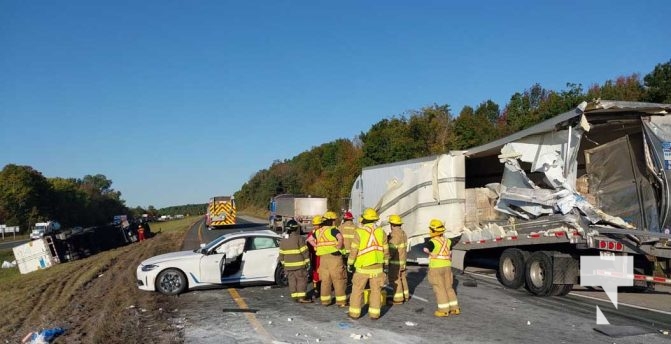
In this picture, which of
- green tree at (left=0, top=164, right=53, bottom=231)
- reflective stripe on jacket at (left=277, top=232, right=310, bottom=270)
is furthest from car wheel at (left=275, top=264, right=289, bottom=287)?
green tree at (left=0, top=164, right=53, bottom=231)

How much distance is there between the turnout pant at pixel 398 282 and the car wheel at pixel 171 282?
4.45 meters

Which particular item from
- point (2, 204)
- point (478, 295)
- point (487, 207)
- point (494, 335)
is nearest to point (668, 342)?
point (494, 335)

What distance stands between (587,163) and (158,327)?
32.5ft

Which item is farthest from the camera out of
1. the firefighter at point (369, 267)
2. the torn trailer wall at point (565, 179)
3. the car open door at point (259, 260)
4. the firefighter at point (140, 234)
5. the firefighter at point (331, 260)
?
the firefighter at point (140, 234)

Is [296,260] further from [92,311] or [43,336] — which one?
[43,336]

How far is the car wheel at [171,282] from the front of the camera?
11.4 metres

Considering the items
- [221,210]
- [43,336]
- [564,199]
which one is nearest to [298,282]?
[43,336]

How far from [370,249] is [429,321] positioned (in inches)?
57.0

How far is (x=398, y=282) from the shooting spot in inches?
390

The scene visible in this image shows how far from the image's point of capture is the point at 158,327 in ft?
27.4

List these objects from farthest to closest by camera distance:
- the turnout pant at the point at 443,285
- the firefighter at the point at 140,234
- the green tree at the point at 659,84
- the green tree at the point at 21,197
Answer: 1. the green tree at the point at 21,197
2. the firefighter at the point at 140,234
3. the green tree at the point at 659,84
4. the turnout pant at the point at 443,285

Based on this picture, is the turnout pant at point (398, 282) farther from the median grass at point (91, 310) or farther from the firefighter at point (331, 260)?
the median grass at point (91, 310)

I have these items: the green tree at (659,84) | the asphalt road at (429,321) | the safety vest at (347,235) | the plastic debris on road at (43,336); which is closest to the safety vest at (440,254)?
the asphalt road at (429,321)

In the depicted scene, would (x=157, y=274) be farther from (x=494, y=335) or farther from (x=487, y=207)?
(x=487, y=207)
